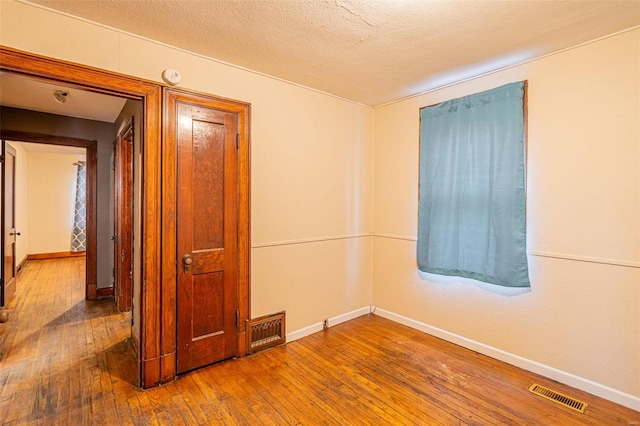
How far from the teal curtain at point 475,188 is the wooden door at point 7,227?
4929 millimetres

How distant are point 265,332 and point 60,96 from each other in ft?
10.8

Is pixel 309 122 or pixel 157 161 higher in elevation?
pixel 309 122

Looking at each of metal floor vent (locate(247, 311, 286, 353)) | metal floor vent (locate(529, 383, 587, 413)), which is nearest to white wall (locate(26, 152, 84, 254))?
metal floor vent (locate(247, 311, 286, 353))

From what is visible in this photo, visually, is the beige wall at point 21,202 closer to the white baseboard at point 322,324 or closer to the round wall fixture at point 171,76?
the round wall fixture at point 171,76

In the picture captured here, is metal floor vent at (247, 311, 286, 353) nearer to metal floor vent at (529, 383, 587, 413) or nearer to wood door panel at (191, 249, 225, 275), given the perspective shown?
wood door panel at (191, 249, 225, 275)

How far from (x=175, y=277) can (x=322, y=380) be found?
1412mm

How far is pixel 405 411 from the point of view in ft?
6.81

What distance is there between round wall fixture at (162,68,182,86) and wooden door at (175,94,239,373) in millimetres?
150

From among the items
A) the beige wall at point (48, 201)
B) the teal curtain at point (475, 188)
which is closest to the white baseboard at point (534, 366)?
the teal curtain at point (475, 188)

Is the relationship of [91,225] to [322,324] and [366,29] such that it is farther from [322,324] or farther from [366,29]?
[366,29]

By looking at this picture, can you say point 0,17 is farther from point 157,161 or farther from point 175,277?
point 175,277

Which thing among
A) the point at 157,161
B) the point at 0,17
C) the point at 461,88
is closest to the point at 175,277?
the point at 157,161

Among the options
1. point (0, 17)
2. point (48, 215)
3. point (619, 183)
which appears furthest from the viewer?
point (48, 215)

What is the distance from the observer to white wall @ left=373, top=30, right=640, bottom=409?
2.14 m
